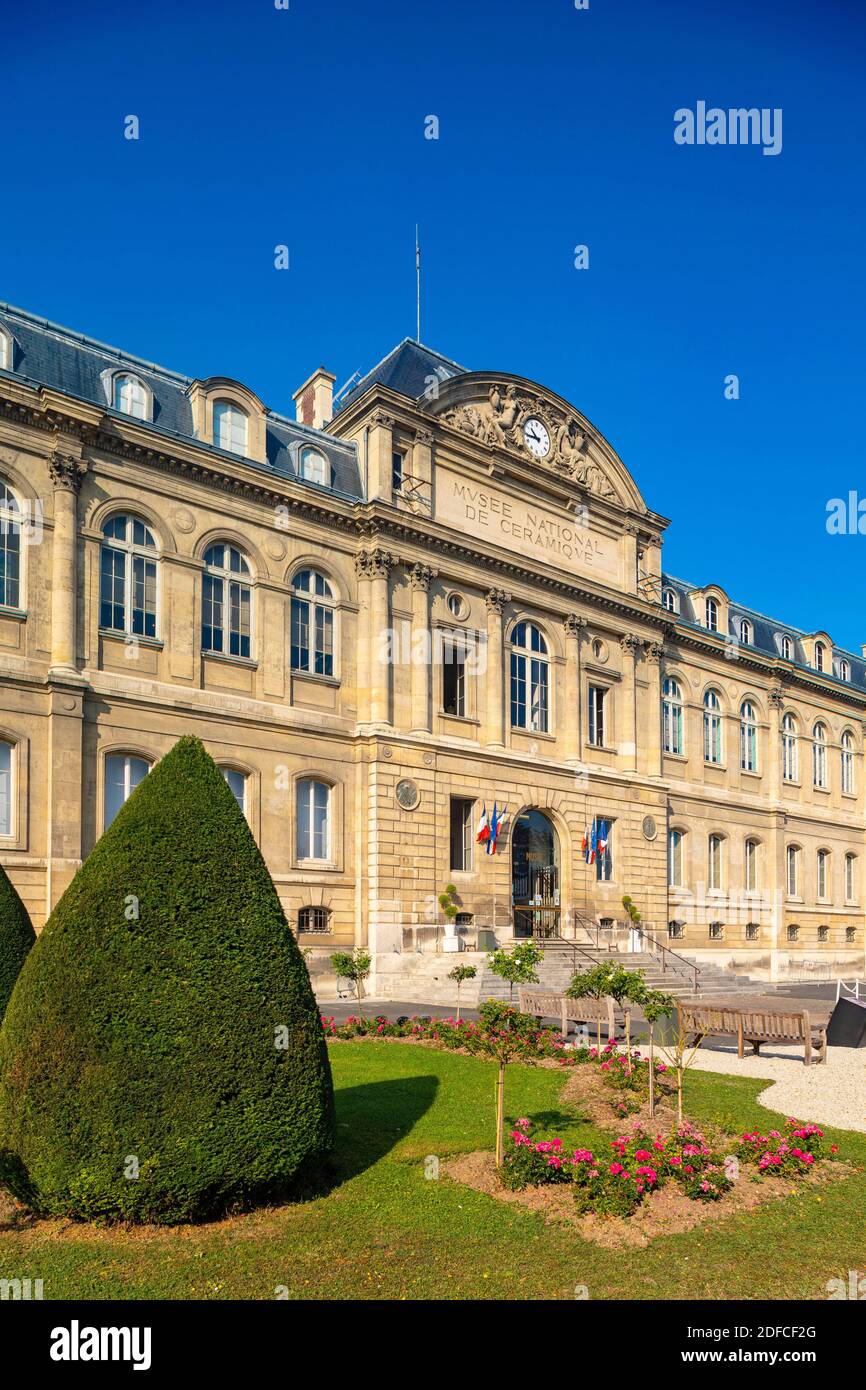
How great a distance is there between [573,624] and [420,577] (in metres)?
7.49

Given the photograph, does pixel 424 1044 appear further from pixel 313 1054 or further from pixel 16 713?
pixel 16 713

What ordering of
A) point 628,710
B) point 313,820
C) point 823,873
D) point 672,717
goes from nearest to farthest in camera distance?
point 313,820, point 628,710, point 672,717, point 823,873

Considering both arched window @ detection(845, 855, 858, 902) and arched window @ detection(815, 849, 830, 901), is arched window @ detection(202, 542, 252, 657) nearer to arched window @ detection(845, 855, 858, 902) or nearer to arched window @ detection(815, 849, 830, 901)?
arched window @ detection(815, 849, 830, 901)

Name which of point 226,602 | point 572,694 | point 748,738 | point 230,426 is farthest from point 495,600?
point 748,738

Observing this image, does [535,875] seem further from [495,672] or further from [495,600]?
[495,600]

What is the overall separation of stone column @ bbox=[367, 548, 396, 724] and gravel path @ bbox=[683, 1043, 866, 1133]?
48.4 feet

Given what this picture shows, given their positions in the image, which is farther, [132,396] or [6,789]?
[132,396]

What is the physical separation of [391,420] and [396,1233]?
2727 cm

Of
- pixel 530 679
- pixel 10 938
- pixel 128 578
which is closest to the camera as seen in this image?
pixel 10 938

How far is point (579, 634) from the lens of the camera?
37688mm

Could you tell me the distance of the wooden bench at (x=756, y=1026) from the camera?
17719 millimetres

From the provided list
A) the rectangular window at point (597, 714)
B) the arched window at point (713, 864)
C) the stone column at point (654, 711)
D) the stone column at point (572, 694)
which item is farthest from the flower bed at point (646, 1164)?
the arched window at point (713, 864)

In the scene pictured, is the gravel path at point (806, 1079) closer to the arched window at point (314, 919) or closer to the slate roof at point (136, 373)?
the arched window at point (314, 919)

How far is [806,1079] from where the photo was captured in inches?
639
